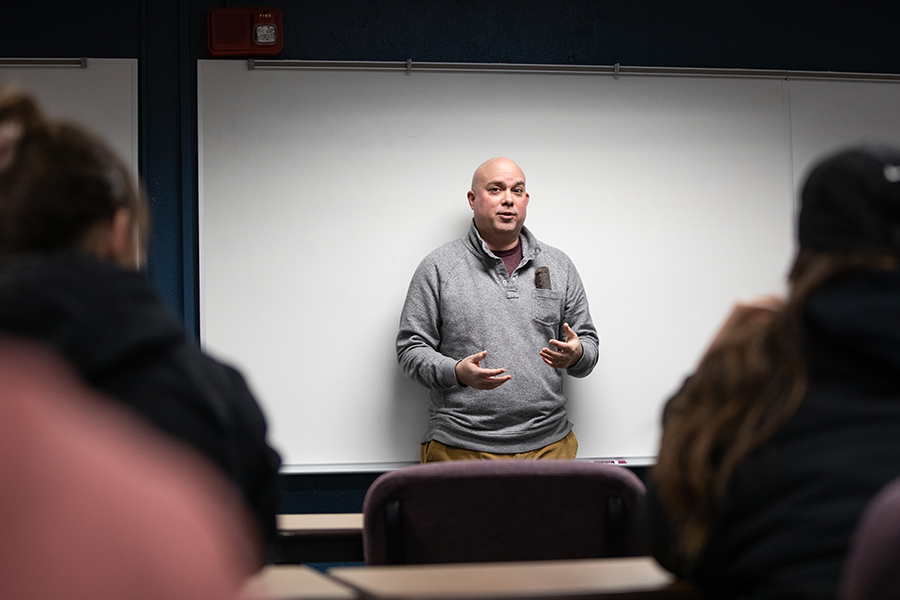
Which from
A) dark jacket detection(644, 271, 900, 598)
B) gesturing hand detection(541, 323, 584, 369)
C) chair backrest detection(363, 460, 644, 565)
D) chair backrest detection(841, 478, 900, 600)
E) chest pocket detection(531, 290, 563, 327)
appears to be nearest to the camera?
chair backrest detection(841, 478, 900, 600)

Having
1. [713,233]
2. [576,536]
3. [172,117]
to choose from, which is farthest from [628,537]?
[172,117]

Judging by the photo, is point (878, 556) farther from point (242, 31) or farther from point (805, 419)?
point (242, 31)

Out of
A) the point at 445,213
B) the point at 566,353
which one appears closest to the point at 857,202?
the point at 566,353

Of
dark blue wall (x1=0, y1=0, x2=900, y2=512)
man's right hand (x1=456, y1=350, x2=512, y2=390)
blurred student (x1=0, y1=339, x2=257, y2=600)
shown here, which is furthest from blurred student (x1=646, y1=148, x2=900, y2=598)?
dark blue wall (x1=0, y1=0, x2=900, y2=512)

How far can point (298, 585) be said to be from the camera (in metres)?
0.93

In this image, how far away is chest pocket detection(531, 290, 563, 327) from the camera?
3.04 meters

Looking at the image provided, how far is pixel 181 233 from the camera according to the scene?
3223 mm

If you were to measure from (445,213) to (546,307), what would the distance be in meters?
0.62

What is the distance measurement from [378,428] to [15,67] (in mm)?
2179

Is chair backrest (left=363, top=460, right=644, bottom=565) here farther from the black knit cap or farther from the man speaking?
the man speaking

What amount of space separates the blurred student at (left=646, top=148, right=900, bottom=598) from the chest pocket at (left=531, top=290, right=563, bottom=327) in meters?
2.06

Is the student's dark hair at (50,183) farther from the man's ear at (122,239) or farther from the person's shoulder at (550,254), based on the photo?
the person's shoulder at (550,254)

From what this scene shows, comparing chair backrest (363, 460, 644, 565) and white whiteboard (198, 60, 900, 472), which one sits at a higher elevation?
white whiteboard (198, 60, 900, 472)

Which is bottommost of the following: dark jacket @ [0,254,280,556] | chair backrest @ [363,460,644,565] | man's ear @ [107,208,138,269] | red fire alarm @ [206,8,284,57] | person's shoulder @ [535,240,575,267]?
chair backrest @ [363,460,644,565]
